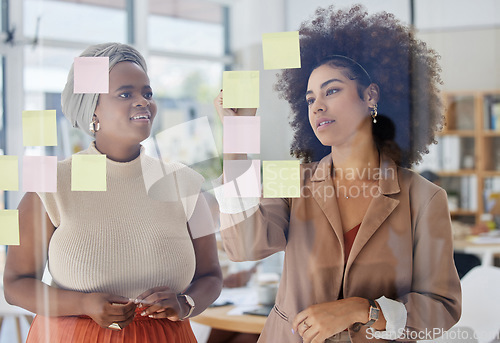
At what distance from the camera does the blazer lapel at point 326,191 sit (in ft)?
4.06

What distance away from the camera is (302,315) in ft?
4.13

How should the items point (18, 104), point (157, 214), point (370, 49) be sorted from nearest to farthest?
1. point (370, 49)
2. point (157, 214)
3. point (18, 104)

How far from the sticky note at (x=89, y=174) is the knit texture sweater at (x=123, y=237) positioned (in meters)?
0.01

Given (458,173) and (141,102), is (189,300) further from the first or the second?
(458,173)

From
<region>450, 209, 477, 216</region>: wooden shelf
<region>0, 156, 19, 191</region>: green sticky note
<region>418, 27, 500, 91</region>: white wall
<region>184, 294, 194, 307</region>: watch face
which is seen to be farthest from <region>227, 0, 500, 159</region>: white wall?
<region>0, 156, 19, 191</region>: green sticky note

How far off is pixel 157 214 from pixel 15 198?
440 mm

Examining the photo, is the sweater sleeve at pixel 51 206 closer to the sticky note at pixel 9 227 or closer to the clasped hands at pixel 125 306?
the sticky note at pixel 9 227

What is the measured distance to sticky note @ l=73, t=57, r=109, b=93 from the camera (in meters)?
1.32

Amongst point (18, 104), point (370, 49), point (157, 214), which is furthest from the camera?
point (18, 104)

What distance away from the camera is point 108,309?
131cm

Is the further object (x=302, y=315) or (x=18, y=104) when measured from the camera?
(x=18, y=104)

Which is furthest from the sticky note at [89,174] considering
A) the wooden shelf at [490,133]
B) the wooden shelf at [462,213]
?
the wooden shelf at [490,133]

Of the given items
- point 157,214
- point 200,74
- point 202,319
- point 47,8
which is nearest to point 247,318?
point 202,319

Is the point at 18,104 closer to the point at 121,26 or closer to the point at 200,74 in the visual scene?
the point at 121,26
